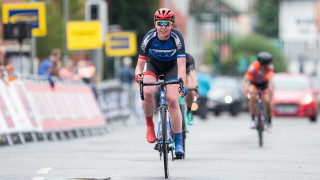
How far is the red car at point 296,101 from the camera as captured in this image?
30266 millimetres

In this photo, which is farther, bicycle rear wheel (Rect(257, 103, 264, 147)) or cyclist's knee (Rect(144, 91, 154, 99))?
bicycle rear wheel (Rect(257, 103, 264, 147))

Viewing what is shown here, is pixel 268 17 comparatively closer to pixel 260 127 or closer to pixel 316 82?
pixel 316 82

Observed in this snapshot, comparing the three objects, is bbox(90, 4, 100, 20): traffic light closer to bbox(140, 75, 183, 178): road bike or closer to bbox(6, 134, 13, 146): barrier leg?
bbox(6, 134, 13, 146): barrier leg

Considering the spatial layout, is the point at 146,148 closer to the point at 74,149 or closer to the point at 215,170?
the point at 74,149

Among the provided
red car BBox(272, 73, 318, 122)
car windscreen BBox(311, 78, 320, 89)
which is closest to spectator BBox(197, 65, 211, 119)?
red car BBox(272, 73, 318, 122)

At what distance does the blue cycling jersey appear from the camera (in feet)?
35.2

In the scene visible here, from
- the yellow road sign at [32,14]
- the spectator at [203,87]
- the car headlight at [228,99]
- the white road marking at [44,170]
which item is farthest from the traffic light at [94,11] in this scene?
the white road marking at [44,170]

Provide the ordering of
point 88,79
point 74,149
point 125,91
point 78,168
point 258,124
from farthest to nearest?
point 125,91, point 88,79, point 258,124, point 74,149, point 78,168

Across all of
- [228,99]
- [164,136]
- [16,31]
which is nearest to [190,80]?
[164,136]

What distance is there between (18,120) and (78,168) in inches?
243

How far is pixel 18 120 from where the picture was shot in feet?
56.9

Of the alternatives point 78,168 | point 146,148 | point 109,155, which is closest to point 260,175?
point 78,168

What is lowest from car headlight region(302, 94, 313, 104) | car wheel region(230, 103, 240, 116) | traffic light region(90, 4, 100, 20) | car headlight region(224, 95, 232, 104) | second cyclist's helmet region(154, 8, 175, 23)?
car wheel region(230, 103, 240, 116)

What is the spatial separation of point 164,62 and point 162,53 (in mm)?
215
